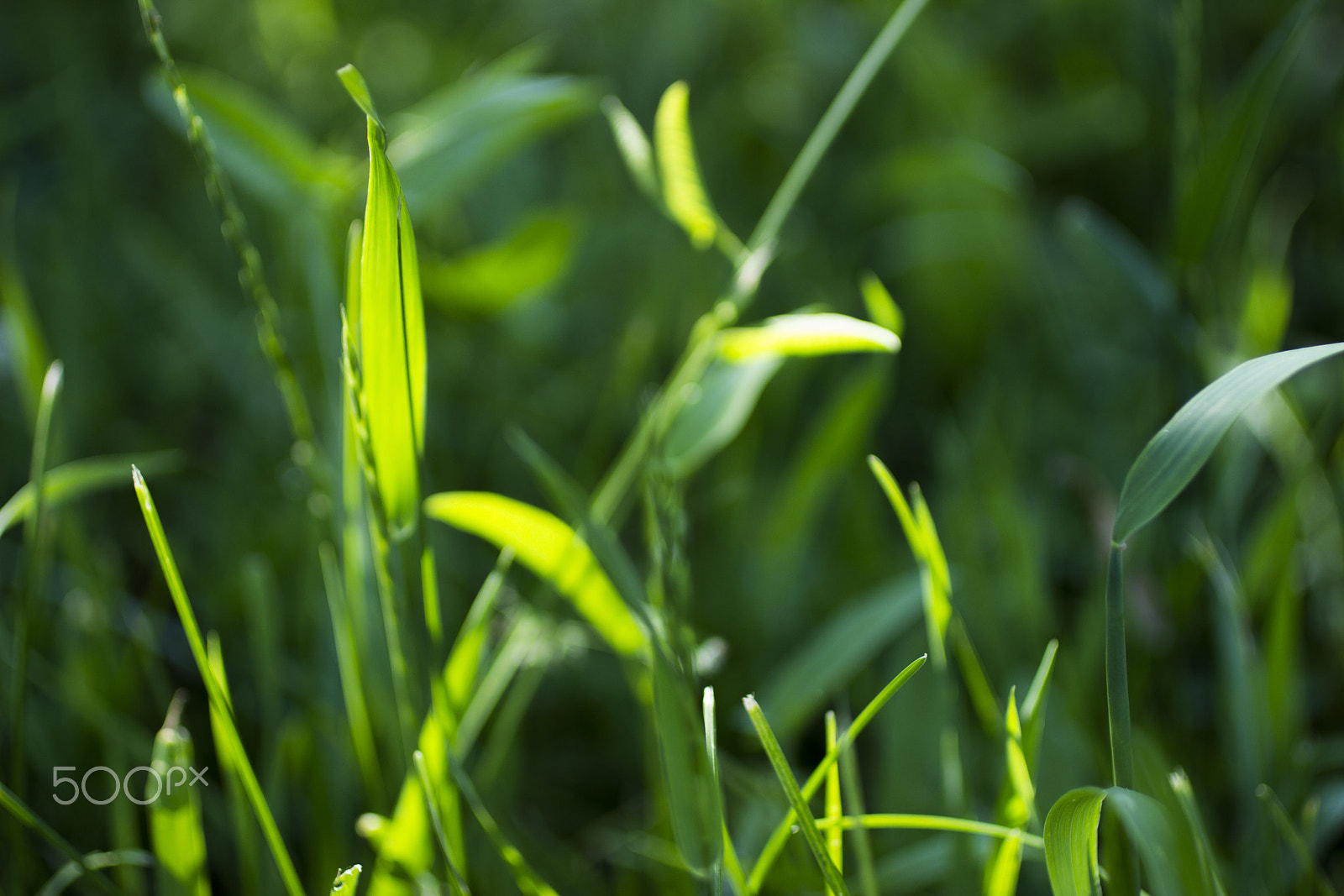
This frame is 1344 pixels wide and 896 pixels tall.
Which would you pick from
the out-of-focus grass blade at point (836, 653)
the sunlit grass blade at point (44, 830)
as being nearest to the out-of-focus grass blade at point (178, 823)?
the sunlit grass blade at point (44, 830)

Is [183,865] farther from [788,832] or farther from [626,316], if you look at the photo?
[626,316]

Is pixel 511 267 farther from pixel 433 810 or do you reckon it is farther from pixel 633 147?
pixel 433 810

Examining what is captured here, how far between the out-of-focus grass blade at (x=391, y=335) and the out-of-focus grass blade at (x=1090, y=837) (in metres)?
0.23

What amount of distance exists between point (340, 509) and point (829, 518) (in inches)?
14.2

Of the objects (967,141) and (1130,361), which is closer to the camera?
(1130,361)

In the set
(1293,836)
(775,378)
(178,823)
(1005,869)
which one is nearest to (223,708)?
(178,823)

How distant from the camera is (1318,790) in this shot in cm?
49

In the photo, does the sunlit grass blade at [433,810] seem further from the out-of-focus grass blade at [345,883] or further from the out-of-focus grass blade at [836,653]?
the out-of-focus grass blade at [836,653]

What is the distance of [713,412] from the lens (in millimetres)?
457

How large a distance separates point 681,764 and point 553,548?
0.36ft

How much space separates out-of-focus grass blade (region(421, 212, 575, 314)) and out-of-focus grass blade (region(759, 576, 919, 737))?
0.30 meters

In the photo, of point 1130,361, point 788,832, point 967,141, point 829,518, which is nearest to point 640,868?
point 788,832

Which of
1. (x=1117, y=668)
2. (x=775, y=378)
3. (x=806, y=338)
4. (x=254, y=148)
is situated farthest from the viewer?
(x=775, y=378)

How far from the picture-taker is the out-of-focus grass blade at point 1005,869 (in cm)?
34
